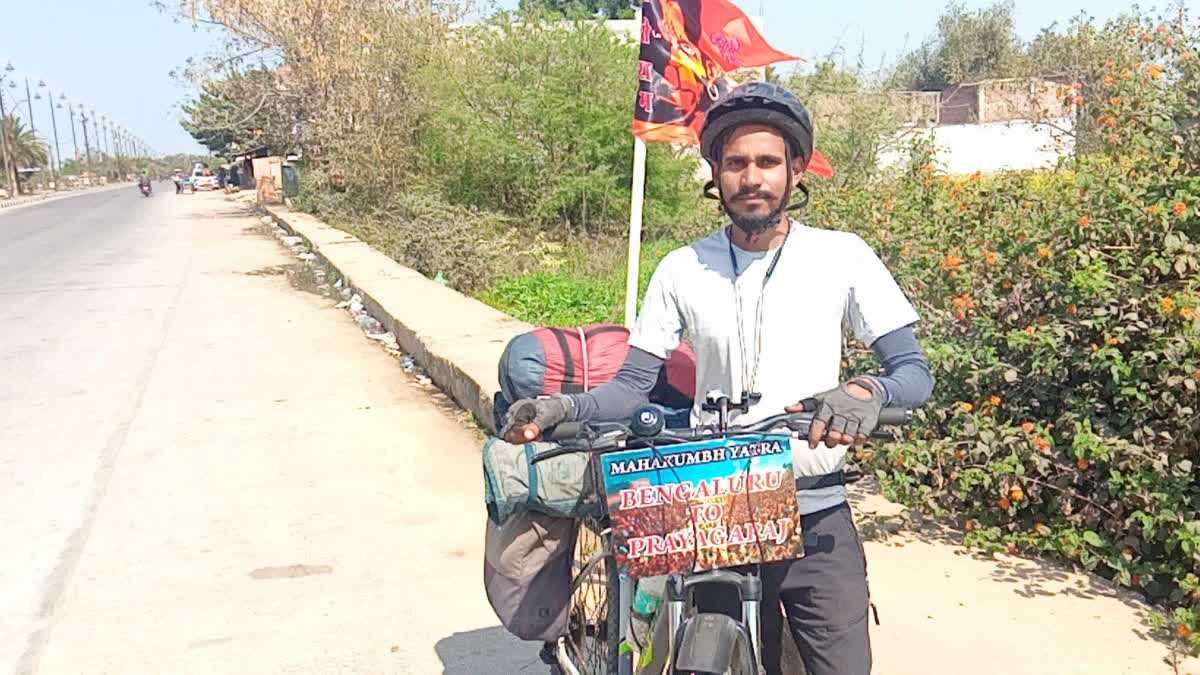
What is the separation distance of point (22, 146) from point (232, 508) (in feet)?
283

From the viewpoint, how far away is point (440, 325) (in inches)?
340

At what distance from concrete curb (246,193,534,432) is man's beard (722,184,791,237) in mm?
2619

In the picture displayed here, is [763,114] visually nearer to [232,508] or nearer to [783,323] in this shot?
[783,323]

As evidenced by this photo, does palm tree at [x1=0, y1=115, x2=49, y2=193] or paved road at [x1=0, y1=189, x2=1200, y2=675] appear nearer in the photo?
paved road at [x1=0, y1=189, x2=1200, y2=675]

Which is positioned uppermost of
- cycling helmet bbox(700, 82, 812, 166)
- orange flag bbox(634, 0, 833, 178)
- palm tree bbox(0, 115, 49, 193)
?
orange flag bbox(634, 0, 833, 178)

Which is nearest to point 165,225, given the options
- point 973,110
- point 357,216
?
point 357,216

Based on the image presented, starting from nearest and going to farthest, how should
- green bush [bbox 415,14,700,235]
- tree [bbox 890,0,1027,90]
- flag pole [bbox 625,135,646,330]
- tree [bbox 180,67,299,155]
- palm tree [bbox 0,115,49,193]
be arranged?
flag pole [bbox 625,135,646,330], green bush [bbox 415,14,700,235], tree [bbox 180,67,299,155], tree [bbox 890,0,1027,90], palm tree [bbox 0,115,49,193]

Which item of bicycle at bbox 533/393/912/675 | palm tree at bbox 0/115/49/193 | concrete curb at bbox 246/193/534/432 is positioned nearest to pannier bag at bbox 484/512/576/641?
bicycle at bbox 533/393/912/675

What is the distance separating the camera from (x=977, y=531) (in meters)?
4.01

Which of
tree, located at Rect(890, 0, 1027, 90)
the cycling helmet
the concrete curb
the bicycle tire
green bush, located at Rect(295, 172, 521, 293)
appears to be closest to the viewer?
the cycling helmet

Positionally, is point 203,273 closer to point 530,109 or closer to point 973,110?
point 530,109

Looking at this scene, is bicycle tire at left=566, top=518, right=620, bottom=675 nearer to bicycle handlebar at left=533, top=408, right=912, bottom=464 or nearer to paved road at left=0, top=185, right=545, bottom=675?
bicycle handlebar at left=533, top=408, right=912, bottom=464

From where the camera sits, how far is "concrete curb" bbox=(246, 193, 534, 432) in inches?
264

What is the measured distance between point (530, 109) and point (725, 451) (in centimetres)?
1542
